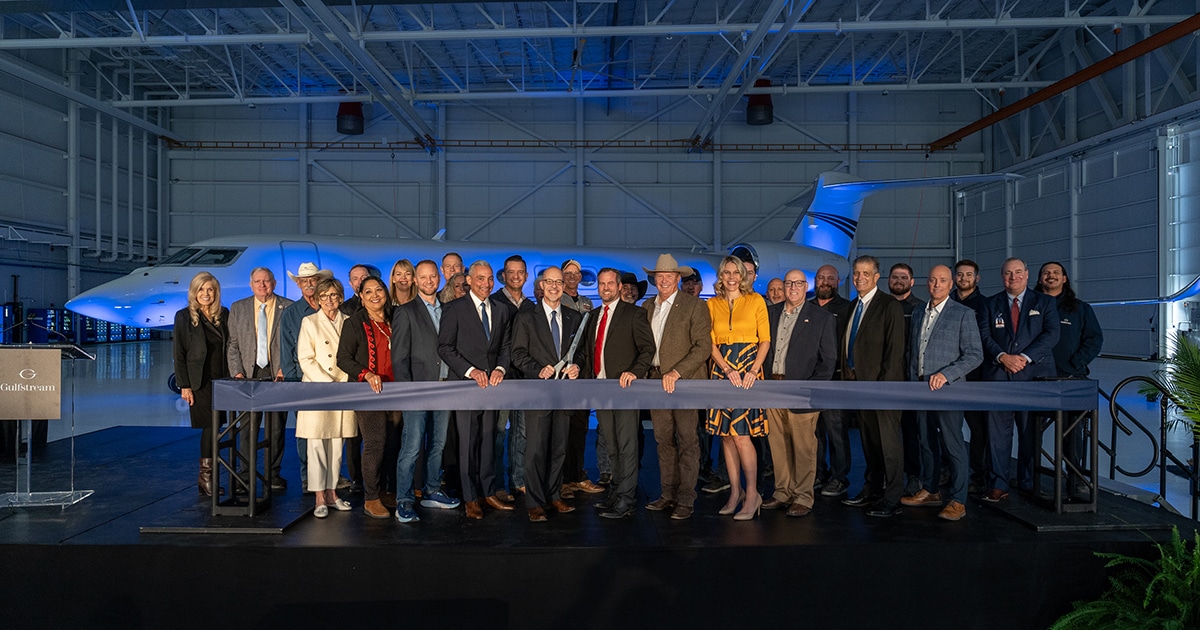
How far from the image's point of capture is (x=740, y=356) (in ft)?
16.2

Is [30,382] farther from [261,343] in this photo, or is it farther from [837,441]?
[837,441]

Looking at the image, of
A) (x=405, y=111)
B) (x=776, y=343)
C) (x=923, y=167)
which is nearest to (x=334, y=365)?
(x=776, y=343)

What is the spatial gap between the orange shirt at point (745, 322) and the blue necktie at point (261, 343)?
371 centimetres

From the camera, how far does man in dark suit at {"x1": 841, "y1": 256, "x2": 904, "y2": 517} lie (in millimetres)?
5082

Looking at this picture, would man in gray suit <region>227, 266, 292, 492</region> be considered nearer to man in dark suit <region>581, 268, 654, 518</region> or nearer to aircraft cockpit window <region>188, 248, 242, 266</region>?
man in dark suit <region>581, 268, 654, 518</region>

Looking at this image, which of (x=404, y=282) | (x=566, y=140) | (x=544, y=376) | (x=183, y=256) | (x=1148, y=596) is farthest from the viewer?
(x=566, y=140)

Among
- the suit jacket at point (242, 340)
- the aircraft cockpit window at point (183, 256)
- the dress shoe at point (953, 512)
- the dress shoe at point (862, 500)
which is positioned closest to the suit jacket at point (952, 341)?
the dress shoe at point (953, 512)

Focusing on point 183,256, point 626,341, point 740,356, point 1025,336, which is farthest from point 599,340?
point 183,256

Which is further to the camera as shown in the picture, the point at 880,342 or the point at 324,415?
the point at 880,342

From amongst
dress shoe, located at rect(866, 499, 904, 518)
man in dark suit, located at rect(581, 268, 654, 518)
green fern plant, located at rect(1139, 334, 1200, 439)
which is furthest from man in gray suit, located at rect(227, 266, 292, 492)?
green fern plant, located at rect(1139, 334, 1200, 439)

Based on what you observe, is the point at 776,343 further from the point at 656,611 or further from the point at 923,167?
the point at 923,167

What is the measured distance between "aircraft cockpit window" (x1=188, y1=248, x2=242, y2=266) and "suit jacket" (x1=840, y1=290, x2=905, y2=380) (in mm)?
11258

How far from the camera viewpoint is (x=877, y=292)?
531 cm

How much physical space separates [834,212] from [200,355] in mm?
14992
